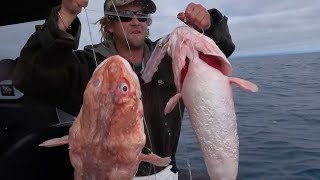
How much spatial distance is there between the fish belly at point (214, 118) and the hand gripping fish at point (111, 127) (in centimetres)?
45

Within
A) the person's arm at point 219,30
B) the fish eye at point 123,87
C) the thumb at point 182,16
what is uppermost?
the thumb at point 182,16

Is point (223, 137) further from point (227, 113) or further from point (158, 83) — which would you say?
point (158, 83)

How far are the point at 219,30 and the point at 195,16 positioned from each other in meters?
0.71

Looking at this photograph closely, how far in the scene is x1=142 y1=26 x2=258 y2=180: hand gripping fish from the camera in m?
2.86

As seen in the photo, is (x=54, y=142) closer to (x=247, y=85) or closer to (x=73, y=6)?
(x=73, y=6)

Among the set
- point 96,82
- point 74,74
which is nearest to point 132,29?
point 74,74

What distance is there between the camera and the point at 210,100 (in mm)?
2873

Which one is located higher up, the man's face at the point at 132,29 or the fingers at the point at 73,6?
the fingers at the point at 73,6

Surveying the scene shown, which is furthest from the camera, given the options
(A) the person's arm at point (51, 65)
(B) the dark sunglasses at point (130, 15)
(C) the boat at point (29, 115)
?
(C) the boat at point (29, 115)

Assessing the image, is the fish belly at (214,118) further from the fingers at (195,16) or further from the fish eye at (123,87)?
the fish eye at (123,87)

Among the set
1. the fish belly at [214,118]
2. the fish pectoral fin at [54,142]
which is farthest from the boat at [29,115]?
the fish belly at [214,118]

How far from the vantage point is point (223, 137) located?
286 centimetres

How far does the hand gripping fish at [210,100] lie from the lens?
2.86m

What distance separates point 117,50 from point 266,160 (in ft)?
16.6
